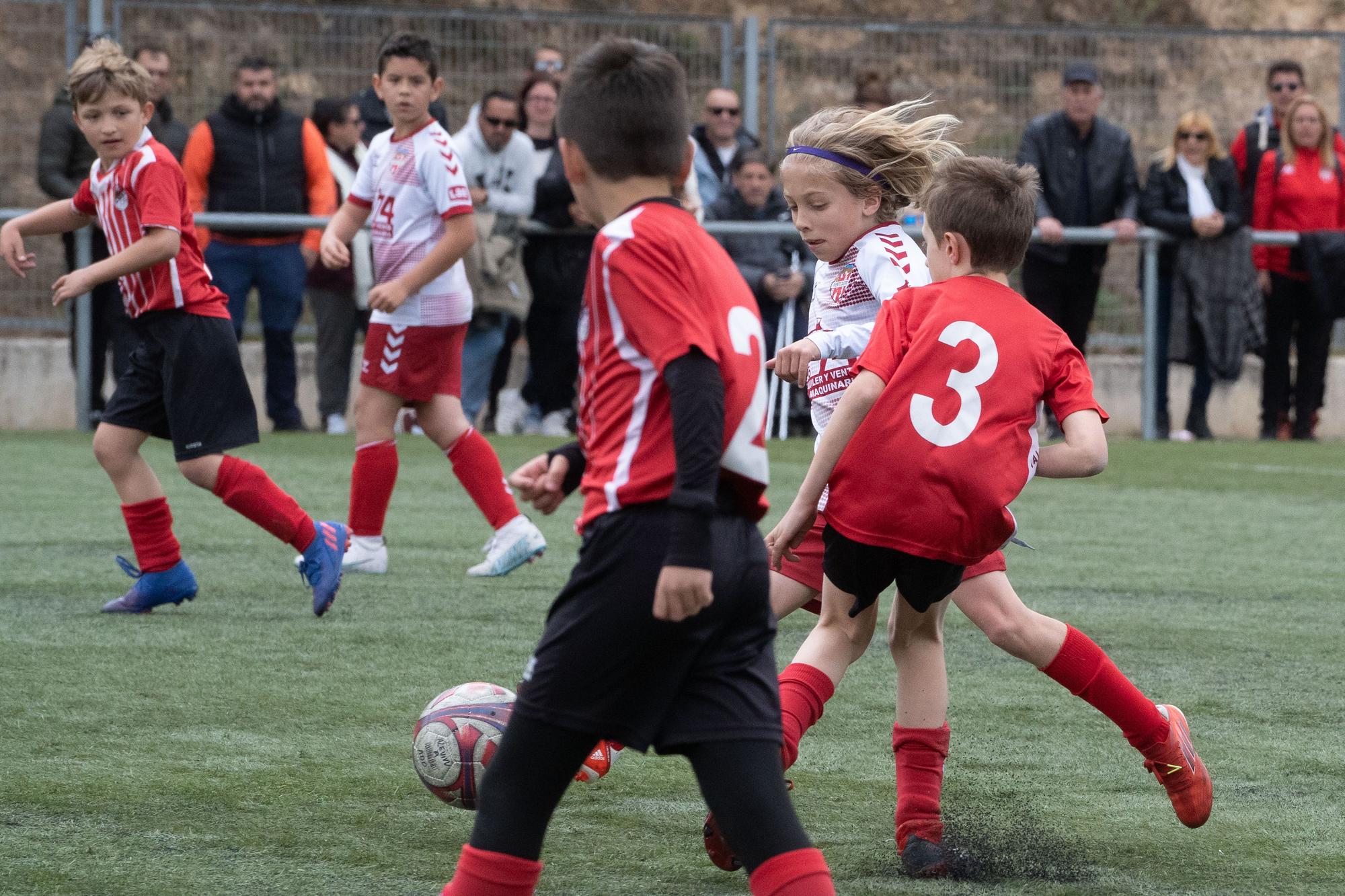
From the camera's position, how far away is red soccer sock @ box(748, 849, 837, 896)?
2447 mm

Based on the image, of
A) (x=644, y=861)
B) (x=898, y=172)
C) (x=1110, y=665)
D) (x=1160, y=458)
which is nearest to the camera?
(x=644, y=861)

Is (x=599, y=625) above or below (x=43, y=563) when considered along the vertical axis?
above

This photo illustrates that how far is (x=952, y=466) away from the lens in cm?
316

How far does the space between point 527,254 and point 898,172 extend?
7869 millimetres

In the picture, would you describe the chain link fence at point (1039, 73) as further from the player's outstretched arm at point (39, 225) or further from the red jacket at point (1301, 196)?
the player's outstretched arm at point (39, 225)

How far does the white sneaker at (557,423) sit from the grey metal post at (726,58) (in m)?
2.94

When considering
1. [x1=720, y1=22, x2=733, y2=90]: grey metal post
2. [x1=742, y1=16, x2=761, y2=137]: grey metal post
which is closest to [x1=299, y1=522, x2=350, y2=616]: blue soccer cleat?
[x1=742, y1=16, x2=761, y2=137]: grey metal post

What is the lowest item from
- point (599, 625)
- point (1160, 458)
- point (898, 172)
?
point (1160, 458)

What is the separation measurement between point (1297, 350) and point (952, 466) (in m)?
10.2

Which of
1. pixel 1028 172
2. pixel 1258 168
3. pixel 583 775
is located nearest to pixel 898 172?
pixel 1028 172

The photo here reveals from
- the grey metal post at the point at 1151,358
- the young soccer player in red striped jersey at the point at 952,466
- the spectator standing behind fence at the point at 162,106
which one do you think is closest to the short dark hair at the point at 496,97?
the spectator standing behind fence at the point at 162,106

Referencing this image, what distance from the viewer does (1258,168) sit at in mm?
12430

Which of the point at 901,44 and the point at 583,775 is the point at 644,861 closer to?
the point at 583,775

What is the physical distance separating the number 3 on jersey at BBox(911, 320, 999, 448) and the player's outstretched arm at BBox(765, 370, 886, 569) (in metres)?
Answer: 0.09
